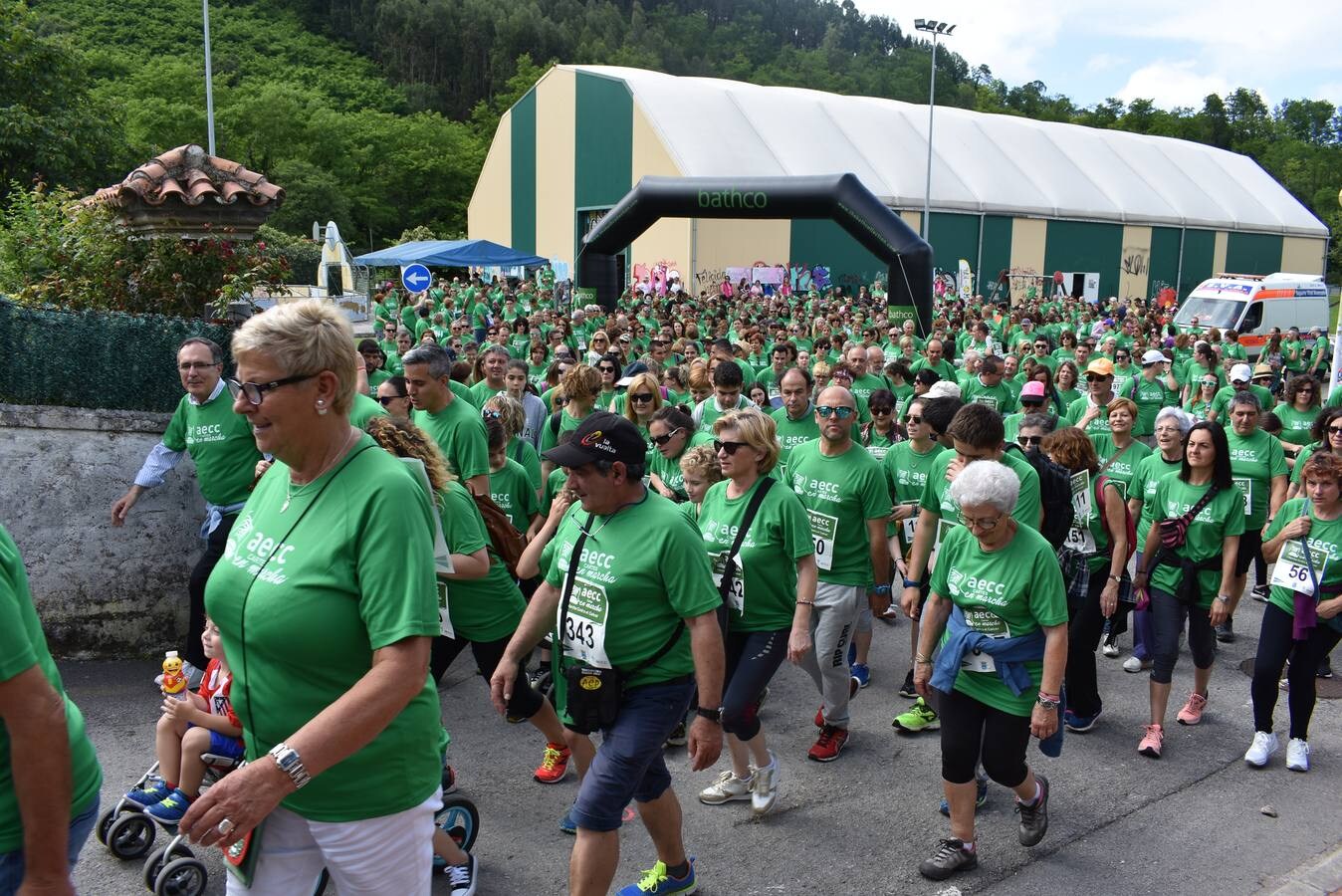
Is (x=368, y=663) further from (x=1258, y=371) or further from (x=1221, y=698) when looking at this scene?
(x=1258, y=371)

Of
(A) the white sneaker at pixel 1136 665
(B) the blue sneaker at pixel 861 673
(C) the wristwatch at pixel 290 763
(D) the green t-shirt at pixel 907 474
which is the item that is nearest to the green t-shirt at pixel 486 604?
(C) the wristwatch at pixel 290 763

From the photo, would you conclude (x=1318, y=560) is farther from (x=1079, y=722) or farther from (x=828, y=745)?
(x=828, y=745)

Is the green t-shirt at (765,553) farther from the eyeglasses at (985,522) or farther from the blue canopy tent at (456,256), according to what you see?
the blue canopy tent at (456,256)

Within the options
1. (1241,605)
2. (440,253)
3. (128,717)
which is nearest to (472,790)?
(128,717)

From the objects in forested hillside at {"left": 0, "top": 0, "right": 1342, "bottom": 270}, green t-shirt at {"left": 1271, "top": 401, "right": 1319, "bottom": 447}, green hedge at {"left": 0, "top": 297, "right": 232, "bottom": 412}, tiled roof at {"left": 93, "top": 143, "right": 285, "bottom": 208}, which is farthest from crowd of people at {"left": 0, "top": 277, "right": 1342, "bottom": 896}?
forested hillside at {"left": 0, "top": 0, "right": 1342, "bottom": 270}

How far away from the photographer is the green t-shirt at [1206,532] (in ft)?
19.0

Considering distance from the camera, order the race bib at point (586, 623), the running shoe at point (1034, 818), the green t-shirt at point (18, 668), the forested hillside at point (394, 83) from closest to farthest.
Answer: the green t-shirt at point (18, 668) → the race bib at point (586, 623) → the running shoe at point (1034, 818) → the forested hillside at point (394, 83)

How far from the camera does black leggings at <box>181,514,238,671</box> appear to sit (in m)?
5.82

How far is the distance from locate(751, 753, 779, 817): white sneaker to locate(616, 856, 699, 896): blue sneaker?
0.85 metres

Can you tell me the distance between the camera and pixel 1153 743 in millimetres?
5727

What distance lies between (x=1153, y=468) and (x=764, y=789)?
3.10 m

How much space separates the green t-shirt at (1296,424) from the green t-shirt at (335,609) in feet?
28.5

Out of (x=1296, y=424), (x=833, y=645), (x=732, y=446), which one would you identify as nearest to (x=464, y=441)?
(x=732, y=446)

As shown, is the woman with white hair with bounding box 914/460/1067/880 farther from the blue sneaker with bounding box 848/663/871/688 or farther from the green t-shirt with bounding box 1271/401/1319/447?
the green t-shirt with bounding box 1271/401/1319/447
